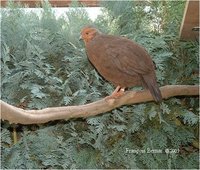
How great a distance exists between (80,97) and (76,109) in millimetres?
542

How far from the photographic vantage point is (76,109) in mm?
1604

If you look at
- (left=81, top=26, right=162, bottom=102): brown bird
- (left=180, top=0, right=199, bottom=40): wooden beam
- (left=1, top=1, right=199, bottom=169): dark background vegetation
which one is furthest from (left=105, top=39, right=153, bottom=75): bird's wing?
(left=1, top=1, right=199, bottom=169): dark background vegetation

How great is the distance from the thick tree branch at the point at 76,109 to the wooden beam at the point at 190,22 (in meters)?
0.35

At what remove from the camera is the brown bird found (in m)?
1.70

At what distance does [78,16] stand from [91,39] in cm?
60

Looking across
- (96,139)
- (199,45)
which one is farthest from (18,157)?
(199,45)

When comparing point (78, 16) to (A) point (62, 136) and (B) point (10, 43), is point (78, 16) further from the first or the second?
(A) point (62, 136)

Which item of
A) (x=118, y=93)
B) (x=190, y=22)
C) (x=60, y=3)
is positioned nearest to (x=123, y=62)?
(x=118, y=93)

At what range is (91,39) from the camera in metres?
1.83

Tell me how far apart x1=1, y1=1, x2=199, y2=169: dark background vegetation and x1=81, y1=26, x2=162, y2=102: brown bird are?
0.43 meters

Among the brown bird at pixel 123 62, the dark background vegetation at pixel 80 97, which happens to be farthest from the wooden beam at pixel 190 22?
the brown bird at pixel 123 62

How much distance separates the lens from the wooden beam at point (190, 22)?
1.76 meters

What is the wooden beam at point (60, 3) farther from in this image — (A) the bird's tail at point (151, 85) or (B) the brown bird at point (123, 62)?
(A) the bird's tail at point (151, 85)

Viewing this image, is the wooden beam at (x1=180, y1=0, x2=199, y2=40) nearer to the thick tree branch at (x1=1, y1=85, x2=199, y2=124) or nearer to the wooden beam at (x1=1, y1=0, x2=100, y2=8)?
the thick tree branch at (x1=1, y1=85, x2=199, y2=124)
